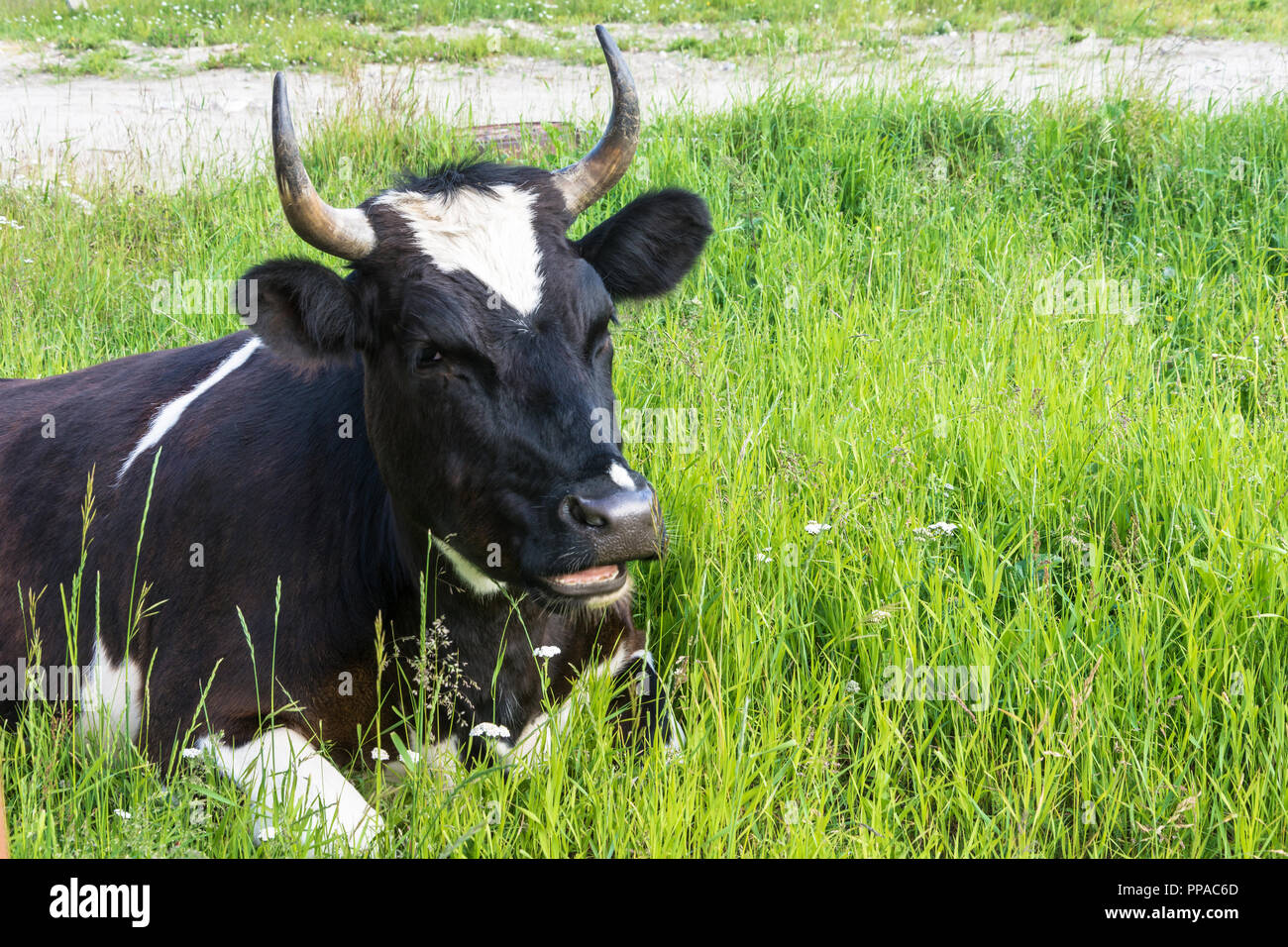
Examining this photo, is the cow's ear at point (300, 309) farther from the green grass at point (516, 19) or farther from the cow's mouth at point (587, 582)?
the green grass at point (516, 19)

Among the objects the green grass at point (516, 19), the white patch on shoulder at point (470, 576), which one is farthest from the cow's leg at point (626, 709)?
the green grass at point (516, 19)

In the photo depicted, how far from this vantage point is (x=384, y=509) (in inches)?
133

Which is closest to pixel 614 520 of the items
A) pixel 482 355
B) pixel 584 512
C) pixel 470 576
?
pixel 584 512

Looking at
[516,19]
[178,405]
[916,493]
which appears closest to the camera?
[178,405]

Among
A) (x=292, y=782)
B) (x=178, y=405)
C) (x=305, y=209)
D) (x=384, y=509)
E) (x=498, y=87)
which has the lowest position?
(x=292, y=782)

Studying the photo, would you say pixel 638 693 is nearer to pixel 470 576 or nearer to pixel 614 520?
pixel 470 576

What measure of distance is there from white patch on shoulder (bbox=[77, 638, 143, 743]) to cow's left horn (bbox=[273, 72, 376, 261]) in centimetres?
137

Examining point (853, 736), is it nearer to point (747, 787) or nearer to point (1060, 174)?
point (747, 787)

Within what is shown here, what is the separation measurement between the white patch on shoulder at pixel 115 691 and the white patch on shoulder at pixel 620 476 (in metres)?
1.58

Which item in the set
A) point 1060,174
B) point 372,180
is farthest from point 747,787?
point 372,180

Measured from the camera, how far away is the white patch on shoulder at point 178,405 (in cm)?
382

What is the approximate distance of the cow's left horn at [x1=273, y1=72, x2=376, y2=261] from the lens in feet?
9.43

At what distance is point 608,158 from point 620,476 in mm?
1201
